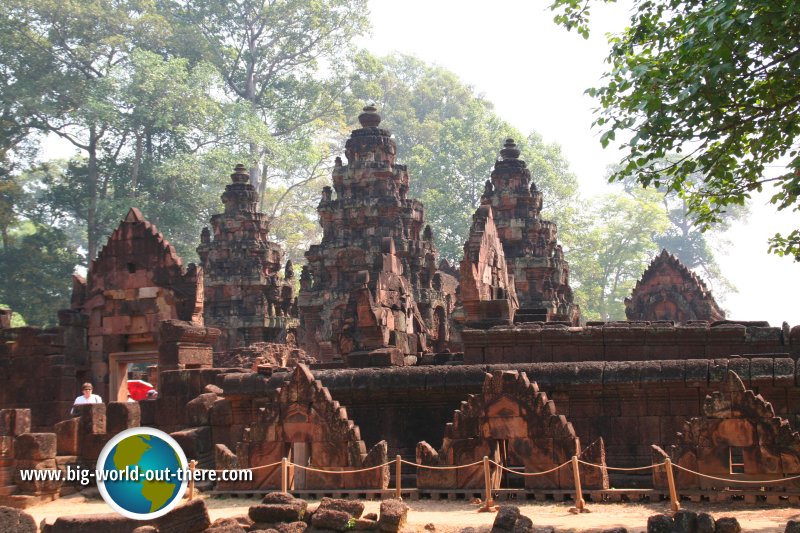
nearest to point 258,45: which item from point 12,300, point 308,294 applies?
point 12,300

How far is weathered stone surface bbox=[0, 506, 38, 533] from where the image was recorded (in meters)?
11.0

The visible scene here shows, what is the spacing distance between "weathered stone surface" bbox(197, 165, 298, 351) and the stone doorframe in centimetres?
1259

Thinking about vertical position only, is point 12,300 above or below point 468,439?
above

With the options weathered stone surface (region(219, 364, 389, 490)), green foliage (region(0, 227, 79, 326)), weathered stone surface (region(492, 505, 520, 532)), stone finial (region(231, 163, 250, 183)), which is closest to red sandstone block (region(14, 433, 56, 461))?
weathered stone surface (region(219, 364, 389, 490))

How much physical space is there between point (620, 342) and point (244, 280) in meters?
22.3

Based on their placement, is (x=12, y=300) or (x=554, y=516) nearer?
(x=554, y=516)

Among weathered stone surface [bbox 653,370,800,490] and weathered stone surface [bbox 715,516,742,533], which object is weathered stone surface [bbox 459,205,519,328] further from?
weathered stone surface [bbox 715,516,742,533]

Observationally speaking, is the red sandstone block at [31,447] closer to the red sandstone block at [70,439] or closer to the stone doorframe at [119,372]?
the red sandstone block at [70,439]

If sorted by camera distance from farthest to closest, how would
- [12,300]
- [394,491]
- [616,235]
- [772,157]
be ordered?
[616,235]
[12,300]
[772,157]
[394,491]

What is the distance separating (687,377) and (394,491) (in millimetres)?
4127

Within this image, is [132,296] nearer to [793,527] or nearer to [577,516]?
[577,516]

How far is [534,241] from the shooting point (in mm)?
35094

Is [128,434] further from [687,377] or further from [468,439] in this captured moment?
[687,377]

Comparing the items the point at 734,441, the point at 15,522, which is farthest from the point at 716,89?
the point at 15,522
